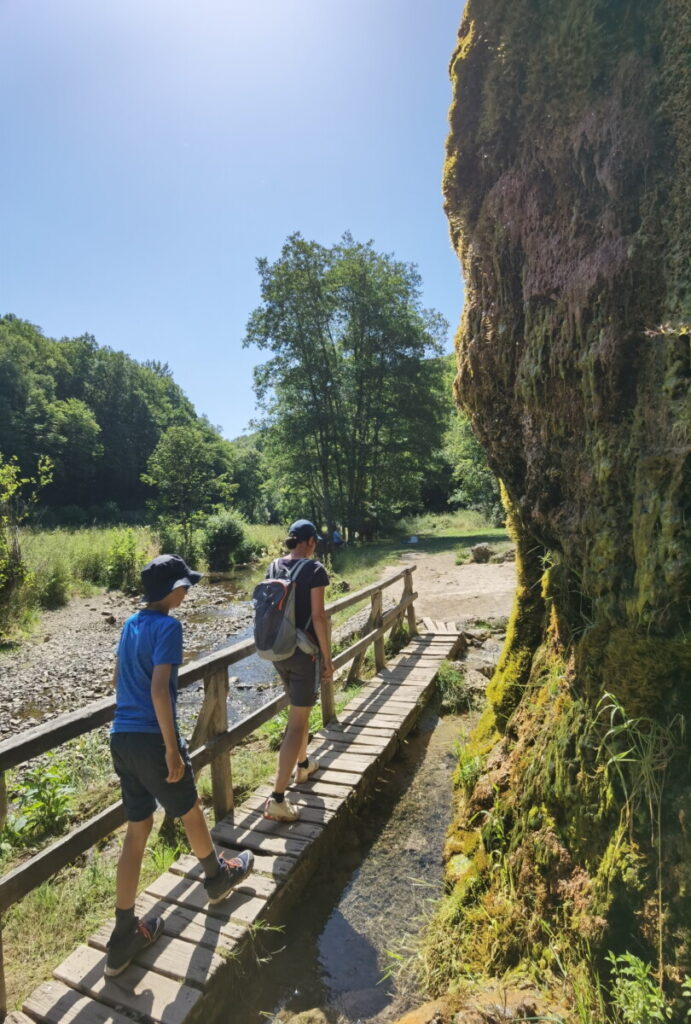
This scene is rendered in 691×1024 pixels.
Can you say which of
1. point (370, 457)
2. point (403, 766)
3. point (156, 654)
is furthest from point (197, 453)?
point (156, 654)

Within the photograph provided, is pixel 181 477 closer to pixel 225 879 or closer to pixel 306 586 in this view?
pixel 306 586

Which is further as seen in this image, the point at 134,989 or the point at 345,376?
the point at 345,376

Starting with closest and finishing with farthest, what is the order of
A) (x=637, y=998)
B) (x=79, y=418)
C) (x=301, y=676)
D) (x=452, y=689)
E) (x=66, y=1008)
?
(x=637, y=998), (x=66, y=1008), (x=301, y=676), (x=452, y=689), (x=79, y=418)

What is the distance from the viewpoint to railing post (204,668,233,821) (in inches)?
152

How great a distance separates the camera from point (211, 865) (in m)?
3.03

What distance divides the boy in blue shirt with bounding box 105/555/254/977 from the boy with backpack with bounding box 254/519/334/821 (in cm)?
111

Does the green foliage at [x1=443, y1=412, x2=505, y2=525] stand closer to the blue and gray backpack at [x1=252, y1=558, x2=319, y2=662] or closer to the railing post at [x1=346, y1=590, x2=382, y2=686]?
the railing post at [x1=346, y1=590, x2=382, y2=686]

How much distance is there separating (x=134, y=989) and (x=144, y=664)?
155 centimetres

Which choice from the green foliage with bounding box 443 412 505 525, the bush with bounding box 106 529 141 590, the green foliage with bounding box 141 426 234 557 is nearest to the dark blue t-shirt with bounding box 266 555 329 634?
the bush with bounding box 106 529 141 590

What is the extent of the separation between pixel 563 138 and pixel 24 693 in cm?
1016

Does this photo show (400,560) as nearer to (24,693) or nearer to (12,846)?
(24,693)

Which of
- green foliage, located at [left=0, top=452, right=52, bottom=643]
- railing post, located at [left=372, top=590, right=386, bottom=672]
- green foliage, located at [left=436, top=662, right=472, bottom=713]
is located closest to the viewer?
green foliage, located at [left=436, top=662, right=472, bottom=713]

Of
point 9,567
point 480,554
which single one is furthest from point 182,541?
point 480,554

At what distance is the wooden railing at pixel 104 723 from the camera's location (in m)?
2.46
